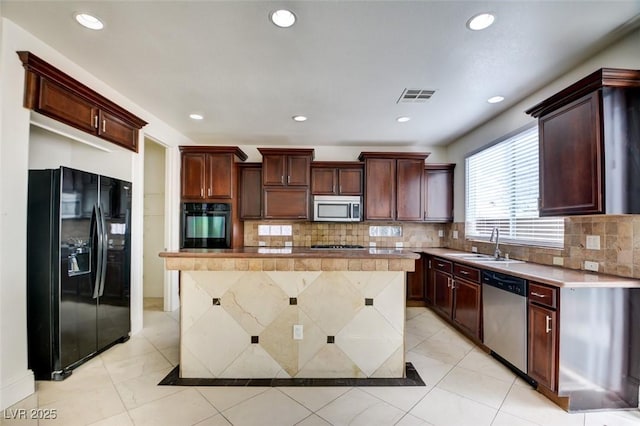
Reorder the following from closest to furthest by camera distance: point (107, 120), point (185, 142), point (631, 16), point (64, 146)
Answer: point (631, 16) → point (107, 120) → point (64, 146) → point (185, 142)

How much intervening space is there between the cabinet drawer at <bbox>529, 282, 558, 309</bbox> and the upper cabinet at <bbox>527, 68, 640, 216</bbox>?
0.63 m

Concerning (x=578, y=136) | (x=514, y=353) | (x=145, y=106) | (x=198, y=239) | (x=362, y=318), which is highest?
(x=145, y=106)

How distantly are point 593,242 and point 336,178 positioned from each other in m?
3.21

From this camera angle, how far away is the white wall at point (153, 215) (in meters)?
4.87

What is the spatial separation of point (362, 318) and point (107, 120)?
10.4 feet

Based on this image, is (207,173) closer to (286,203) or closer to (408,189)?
(286,203)

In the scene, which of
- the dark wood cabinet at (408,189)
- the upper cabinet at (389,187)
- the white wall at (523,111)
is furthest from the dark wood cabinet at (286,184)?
the white wall at (523,111)

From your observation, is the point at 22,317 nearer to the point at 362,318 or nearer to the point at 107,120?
the point at 107,120

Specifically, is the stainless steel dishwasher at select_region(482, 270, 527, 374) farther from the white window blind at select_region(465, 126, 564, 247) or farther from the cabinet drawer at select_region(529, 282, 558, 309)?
the white window blind at select_region(465, 126, 564, 247)

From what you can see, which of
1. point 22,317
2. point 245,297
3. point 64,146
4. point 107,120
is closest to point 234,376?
point 245,297

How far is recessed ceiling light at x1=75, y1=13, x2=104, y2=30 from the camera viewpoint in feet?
6.16

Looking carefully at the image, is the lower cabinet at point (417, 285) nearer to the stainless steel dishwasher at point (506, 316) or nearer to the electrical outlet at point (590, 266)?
the stainless steel dishwasher at point (506, 316)

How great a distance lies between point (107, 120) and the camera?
2828 mm

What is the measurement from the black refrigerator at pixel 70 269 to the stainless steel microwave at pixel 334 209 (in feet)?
8.90
